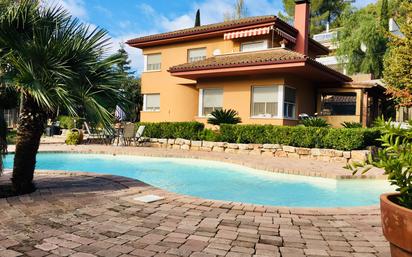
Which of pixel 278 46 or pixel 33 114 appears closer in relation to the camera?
pixel 33 114

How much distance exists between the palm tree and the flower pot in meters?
4.40

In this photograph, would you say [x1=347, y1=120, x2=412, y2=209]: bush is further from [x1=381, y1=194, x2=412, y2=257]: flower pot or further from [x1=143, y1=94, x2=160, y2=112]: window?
[x1=143, y1=94, x2=160, y2=112]: window

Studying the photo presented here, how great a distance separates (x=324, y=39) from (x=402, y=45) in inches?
1061

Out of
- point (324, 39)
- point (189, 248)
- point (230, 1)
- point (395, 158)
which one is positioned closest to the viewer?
point (395, 158)

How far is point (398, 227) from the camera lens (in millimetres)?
2404

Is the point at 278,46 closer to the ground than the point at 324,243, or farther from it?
farther from it

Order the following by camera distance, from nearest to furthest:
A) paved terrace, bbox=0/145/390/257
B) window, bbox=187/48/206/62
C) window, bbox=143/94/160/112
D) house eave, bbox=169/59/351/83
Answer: paved terrace, bbox=0/145/390/257 → house eave, bbox=169/59/351/83 → window, bbox=187/48/206/62 → window, bbox=143/94/160/112

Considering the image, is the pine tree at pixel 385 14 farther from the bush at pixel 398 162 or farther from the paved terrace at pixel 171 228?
the bush at pixel 398 162

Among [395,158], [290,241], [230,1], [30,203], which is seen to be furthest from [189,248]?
[230,1]

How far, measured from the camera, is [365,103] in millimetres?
20031

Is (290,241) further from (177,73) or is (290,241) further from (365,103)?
(365,103)

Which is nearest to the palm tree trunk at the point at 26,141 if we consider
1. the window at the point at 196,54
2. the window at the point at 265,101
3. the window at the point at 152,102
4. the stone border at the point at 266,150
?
the stone border at the point at 266,150

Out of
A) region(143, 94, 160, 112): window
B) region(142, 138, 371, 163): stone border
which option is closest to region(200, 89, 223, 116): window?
region(142, 138, 371, 163): stone border

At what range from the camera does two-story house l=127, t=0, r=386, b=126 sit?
57.0 feet
